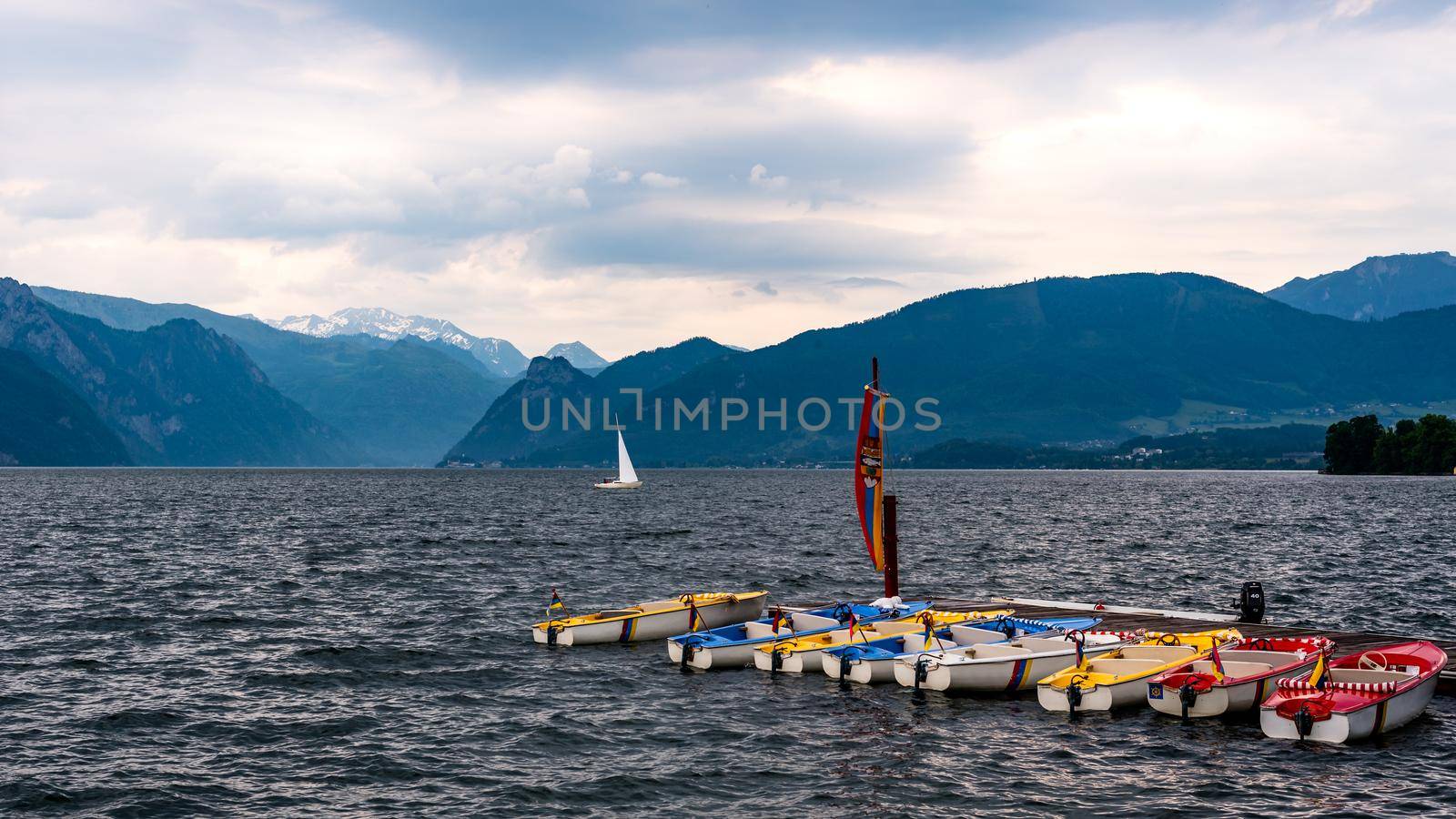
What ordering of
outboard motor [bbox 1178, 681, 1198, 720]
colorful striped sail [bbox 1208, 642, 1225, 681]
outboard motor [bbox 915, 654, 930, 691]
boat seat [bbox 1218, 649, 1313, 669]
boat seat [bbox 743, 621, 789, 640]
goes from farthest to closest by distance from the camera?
boat seat [bbox 743, 621, 789, 640], outboard motor [bbox 915, 654, 930, 691], boat seat [bbox 1218, 649, 1313, 669], colorful striped sail [bbox 1208, 642, 1225, 681], outboard motor [bbox 1178, 681, 1198, 720]

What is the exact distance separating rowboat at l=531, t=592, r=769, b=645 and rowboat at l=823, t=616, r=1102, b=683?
8.50m

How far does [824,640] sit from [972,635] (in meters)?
5.29

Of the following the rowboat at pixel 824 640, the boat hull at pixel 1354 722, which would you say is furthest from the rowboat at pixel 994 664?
the boat hull at pixel 1354 722

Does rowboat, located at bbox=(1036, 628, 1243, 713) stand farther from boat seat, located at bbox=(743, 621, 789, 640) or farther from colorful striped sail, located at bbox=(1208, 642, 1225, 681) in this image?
boat seat, located at bbox=(743, 621, 789, 640)

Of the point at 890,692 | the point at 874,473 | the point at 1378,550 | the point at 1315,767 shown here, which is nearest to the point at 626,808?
the point at 890,692

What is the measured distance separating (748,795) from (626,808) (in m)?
2.91

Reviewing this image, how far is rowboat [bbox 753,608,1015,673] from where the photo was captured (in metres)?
39.2

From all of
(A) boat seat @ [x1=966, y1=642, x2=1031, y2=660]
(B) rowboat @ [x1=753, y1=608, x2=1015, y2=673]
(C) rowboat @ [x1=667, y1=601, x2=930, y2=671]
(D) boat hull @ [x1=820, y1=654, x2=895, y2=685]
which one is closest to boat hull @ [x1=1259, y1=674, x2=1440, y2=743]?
(A) boat seat @ [x1=966, y1=642, x2=1031, y2=660]

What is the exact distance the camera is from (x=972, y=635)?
40.4 metres

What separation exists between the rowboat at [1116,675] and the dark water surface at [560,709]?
0.56 m

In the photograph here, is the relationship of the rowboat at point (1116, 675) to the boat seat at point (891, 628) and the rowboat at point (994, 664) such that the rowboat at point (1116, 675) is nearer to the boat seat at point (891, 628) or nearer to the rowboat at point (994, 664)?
the rowboat at point (994, 664)

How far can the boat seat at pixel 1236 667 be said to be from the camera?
33406mm

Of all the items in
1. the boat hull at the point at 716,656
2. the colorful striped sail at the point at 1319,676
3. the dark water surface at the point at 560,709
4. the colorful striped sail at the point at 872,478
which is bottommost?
the dark water surface at the point at 560,709

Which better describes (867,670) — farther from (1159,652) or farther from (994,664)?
(1159,652)
